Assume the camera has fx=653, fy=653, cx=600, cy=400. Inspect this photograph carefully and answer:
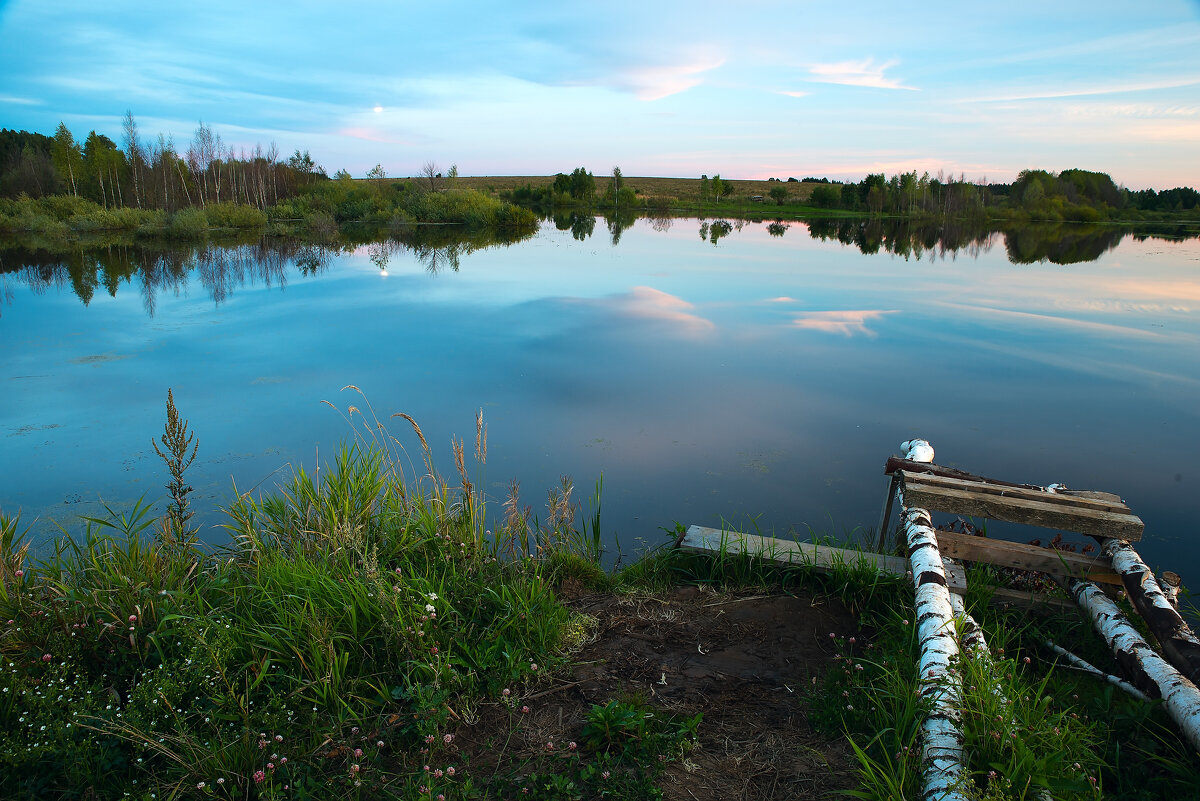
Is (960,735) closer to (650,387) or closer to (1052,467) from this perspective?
(1052,467)

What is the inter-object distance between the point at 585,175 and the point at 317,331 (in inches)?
2078

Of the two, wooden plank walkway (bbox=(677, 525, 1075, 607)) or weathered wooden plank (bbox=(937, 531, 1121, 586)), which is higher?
weathered wooden plank (bbox=(937, 531, 1121, 586))

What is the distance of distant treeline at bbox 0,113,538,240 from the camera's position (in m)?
34.1

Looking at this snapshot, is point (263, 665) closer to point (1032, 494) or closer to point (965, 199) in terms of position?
point (1032, 494)

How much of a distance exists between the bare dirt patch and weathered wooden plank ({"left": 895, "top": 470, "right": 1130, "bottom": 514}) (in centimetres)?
94

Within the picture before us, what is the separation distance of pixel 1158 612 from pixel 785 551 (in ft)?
5.31

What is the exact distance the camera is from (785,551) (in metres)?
3.73

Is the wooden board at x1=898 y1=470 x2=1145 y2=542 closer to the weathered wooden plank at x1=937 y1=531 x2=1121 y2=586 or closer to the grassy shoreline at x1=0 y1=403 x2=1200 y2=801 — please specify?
the weathered wooden plank at x1=937 y1=531 x2=1121 y2=586

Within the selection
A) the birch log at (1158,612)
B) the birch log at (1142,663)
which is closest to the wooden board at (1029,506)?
the birch log at (1158,612)

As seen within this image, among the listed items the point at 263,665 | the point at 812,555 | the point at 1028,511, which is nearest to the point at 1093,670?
the point at 1028,511

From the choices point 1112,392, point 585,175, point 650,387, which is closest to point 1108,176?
point 585,175

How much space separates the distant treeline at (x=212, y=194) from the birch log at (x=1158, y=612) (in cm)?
3395

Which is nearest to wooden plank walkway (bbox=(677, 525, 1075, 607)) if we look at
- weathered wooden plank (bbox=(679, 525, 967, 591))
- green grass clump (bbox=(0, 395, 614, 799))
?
weathered wooden plank (bbox=(679, 525, 967, 591))

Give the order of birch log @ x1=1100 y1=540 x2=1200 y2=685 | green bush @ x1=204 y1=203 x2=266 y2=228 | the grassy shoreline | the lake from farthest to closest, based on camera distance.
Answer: green bush @ x1=204 y1=203 x2=266 y2=228 < the lake < birch log @ x1=1100 y1=540 x2=1200 y2=685 < the grassy shoreline
